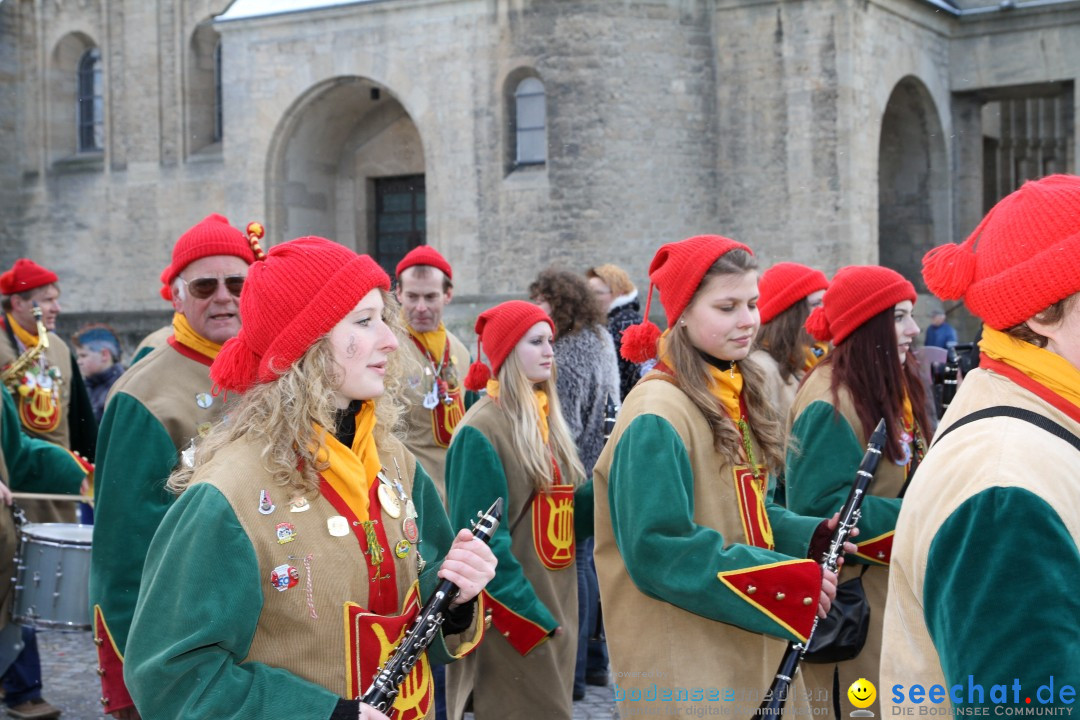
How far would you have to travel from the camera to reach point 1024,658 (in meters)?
1.93

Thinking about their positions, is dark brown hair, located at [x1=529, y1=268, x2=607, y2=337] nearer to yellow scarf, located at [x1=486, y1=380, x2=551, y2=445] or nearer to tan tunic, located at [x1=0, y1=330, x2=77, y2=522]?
yellow scarf, located at [x1=486, y1=380, x2=551, y2=445]

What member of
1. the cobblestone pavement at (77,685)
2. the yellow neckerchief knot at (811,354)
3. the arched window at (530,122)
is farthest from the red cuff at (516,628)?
the arched window at (530,122)

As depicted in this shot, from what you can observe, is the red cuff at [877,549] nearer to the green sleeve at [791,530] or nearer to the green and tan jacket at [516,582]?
the green sleeve at [791,530]

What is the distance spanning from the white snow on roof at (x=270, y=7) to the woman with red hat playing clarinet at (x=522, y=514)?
51.6 feet

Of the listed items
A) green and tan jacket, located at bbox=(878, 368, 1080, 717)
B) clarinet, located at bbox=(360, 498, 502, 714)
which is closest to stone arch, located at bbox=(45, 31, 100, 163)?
clarinet, located at bbox=(360, 498, 502, 714)

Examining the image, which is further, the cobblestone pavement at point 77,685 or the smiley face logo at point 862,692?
the cobblestone pavement at point 77,685

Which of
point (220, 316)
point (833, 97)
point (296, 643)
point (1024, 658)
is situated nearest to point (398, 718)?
point (296, 643)

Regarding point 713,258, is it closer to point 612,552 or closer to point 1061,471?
point 612,552

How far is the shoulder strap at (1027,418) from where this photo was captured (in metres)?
2.11

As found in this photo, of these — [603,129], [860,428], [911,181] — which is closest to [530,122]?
[603,129]

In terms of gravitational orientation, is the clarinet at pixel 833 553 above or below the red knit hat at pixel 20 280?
below

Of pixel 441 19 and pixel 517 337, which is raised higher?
pixel 441 19

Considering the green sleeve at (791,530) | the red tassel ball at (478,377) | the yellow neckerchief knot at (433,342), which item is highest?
the yellow neckerchief knot at (433,342)

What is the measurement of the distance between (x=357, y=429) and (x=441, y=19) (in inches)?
690
